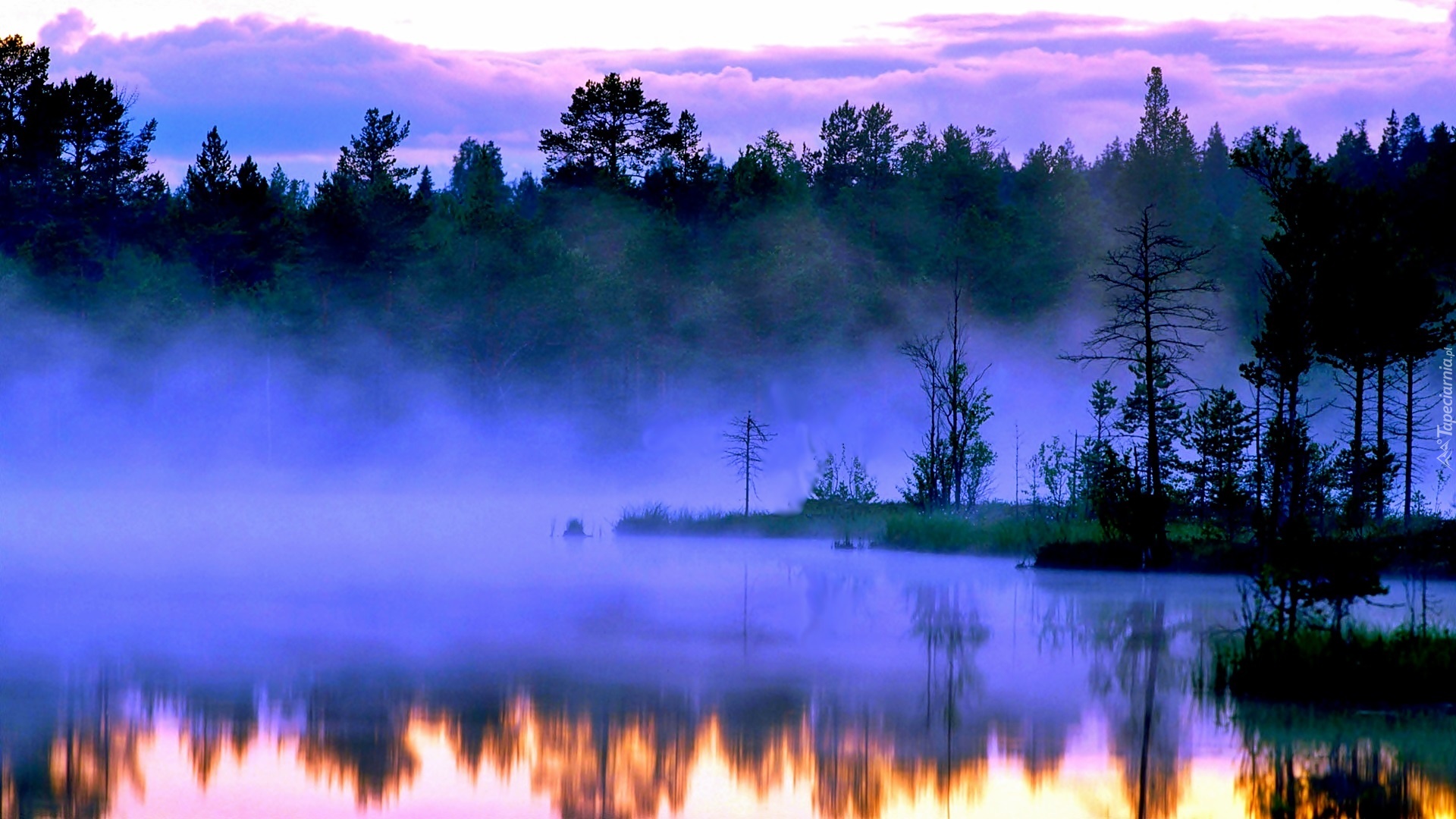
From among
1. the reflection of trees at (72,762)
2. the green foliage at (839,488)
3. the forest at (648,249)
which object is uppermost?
the forest at (648,249)

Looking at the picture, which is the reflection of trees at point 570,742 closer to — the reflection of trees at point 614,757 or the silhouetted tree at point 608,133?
the reflection of trees at point 614,757

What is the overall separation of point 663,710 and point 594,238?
63.8 metres

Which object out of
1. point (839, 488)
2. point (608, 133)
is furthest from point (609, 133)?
point (839, 488)

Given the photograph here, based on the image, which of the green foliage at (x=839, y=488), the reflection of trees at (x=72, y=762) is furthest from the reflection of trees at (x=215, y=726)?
the green foliage at (x=839, y=488)

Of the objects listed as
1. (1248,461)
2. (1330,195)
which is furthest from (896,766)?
(1248,461)

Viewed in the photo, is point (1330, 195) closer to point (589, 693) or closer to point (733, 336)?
point (589, 693)

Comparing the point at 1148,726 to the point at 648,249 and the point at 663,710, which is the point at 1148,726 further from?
the point at 648,249

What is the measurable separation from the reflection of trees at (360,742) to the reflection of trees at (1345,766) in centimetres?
639

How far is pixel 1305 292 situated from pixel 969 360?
1905 inches

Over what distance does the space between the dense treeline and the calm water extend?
40.2m

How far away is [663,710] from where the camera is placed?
16.5 metres

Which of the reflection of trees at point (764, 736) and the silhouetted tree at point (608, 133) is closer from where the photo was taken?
the reflection of trees at point (764, 736)

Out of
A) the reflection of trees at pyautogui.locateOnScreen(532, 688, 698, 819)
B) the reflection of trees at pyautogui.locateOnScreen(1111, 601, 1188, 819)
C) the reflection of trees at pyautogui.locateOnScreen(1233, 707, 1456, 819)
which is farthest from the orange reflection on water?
the reflection of trees at pyautogui.locateOnScreen(1233, 707, 1456, 819)

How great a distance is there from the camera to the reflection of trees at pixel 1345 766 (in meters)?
12.5
